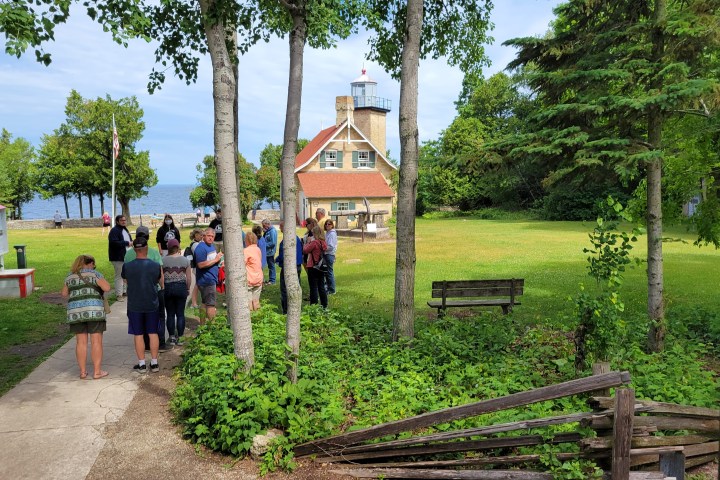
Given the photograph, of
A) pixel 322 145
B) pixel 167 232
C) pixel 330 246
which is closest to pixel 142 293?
pixel 330 246

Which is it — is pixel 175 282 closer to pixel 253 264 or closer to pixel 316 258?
pixel 253 264

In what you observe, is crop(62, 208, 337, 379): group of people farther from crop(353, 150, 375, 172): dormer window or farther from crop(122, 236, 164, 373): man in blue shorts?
crop(353, 150, 375, 172): dormer window

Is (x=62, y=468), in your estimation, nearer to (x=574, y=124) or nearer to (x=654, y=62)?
(x=574, y=124)

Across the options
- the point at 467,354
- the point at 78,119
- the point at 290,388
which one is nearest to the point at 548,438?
the point at 290,388

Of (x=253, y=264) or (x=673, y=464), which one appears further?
(x=253, y=264)

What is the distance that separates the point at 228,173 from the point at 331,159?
42995 mm

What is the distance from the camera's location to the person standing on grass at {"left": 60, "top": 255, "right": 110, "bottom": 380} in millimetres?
7371

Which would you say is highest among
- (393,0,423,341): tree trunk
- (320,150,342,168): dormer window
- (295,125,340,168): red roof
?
(295,125,340,168): red roof

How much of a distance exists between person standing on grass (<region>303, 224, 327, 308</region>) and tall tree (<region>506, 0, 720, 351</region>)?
14.6 ft

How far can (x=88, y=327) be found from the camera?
24.5 ft

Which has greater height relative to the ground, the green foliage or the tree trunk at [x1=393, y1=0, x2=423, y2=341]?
the tree trunk at [x1=393, y1=0, x2=423, y2=341]

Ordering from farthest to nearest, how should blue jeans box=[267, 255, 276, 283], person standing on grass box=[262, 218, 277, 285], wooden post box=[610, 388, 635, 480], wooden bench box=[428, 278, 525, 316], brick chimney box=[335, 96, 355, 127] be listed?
1. brick chimney box=[335, 96, 355, 127]
2. blue jeans box=[267, 255, 276, 283]
3. person standing on grass box=[262, 218, 277, 285]
4. wooden bench box=[428, 278, 525, 316]
5. wooden post box=[610, 388, 635, 480]

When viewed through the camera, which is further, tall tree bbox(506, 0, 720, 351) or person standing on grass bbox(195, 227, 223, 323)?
person standing on grass bbox(195, 227, 223, 323)

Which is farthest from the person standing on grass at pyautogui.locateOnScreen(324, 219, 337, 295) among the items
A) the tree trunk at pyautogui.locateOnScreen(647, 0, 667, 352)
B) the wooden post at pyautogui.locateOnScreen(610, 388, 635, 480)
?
the wooden post at pyautogui.locateOnScreen(610, 388, 635, 480)
